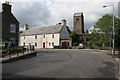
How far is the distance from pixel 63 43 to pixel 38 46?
1075 cm

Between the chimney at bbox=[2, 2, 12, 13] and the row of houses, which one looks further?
the row of houses

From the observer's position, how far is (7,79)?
894cm

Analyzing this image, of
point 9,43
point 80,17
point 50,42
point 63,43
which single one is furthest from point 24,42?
point 9,43

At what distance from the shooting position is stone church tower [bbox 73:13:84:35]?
244 ft

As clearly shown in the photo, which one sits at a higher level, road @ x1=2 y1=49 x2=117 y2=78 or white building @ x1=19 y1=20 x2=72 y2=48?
Result: white building @ x1=19 y1=20 x2=72 y2=48

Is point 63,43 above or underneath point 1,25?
underneath

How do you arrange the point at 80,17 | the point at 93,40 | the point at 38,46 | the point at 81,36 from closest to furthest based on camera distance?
the point at 93,40 → the point at 38,46 → the point at 81,36 → the point at 80,17

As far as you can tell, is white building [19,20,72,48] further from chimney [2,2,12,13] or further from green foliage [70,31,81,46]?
chimney [2,2,12,13]

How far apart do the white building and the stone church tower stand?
1408 cm

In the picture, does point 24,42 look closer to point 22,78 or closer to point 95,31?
point 95,31

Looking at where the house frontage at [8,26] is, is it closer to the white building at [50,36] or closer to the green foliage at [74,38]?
the white building at [50,36]

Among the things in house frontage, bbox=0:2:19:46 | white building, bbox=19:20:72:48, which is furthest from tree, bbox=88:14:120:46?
white building, bbox=19:20:72:48

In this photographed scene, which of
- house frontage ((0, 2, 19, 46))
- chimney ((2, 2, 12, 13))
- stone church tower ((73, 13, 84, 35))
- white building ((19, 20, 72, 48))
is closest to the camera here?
house frontage ((0, 2, 19, 46))

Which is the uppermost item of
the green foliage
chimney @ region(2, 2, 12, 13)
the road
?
chimney @ region(2, 2, 12, 13)
